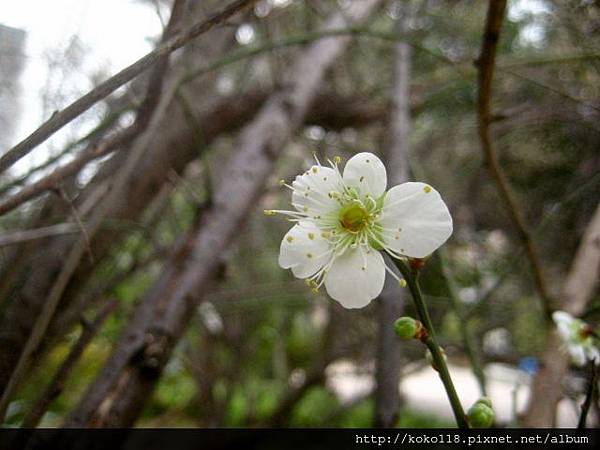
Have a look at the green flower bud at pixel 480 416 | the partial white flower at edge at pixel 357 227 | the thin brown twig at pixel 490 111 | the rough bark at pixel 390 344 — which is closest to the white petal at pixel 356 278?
the partial white flower at edge at pixel 357 227

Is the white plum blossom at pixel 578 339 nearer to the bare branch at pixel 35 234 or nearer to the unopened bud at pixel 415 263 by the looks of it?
the unopened bud at pixel 415 263

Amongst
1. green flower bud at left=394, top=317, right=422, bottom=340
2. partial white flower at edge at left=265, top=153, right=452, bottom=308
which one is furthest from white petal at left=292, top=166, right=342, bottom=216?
green flower bud at left=394, top=317, right=422, bottom=340

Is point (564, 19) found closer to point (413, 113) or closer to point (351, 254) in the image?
point (413, 113)

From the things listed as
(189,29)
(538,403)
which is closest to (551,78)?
(538,403)

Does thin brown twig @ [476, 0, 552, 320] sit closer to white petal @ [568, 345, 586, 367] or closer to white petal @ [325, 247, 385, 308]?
white petal @ [568, 345, 586, 367]

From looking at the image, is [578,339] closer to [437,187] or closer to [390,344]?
[390,344]

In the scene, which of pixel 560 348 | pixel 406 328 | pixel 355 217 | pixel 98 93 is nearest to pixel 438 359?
pixel 406 328
